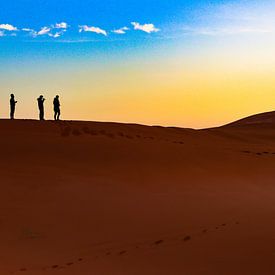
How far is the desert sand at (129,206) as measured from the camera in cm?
620

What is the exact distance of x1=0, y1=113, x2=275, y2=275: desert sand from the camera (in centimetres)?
620

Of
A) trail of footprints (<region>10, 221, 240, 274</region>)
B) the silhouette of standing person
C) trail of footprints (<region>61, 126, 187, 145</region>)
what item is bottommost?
trail of footprints (<region>10, 221, 240, 274</region>)

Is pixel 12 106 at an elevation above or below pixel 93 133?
above

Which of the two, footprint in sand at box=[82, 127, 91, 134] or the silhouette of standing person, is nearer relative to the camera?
footprint in sand at box=[82, 127, 91, 134]

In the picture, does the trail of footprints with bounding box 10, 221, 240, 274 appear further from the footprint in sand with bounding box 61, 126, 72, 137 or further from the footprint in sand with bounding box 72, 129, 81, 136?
the footprint in sand with bounding box 72, 129, 81, 136

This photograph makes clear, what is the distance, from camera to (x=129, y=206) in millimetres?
9094

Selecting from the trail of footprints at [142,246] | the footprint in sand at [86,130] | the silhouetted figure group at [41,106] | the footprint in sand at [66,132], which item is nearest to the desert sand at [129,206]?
the trail of footprints at [142,246]

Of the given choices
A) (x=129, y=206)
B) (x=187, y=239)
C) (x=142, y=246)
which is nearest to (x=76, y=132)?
(x=129, y=206)

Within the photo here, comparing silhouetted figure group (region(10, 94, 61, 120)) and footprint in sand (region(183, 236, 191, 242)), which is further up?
silhouetted figure group (region(10, 94, 61, 120))

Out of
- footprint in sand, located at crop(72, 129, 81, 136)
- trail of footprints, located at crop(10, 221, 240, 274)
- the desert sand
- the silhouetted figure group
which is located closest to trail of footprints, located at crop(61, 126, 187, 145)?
footprint in sand, located at crop(72, 129, 81, 136)

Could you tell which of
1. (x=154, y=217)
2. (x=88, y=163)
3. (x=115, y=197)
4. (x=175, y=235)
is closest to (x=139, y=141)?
(x=88, y=163)

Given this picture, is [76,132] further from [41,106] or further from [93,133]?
[41,106]

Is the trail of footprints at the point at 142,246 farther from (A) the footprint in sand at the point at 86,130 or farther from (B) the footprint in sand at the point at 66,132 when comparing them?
(A) the footprint in sand at the point at 86,130

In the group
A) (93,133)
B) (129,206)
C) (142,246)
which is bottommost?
(142,246)
